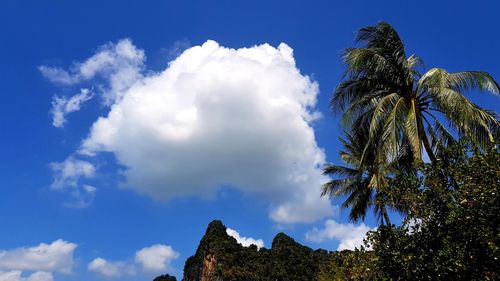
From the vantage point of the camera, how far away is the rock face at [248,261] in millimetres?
78125

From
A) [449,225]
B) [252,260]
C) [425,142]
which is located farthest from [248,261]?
[449,225]

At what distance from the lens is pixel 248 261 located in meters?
81.9

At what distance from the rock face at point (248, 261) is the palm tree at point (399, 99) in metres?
63.1

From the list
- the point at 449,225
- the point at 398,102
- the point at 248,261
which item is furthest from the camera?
the point at 248,261

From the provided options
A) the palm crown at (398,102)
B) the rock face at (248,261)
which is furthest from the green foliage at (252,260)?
the palm crown at (398,102)

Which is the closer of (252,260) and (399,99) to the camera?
(399,99)

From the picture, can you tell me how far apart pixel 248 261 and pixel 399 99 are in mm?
70750

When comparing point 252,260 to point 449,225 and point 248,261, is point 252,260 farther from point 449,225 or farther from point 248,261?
point 449,225

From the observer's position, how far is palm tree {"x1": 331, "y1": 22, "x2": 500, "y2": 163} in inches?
554

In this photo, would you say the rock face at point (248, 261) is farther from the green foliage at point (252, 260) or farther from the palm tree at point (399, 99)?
the palm tree at point (399, 99)

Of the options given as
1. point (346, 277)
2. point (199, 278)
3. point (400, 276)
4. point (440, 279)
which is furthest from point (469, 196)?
point (199, 278)

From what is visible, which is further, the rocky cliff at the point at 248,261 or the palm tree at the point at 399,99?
the rocky cliff at the point at 248,261

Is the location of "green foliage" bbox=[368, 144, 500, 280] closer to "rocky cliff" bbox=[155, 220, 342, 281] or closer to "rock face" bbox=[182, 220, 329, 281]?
"rocky cliff" bbox=[155, 220, 342, 281]

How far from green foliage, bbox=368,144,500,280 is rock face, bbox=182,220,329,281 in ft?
217
